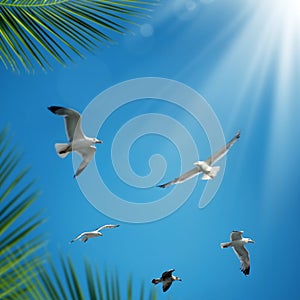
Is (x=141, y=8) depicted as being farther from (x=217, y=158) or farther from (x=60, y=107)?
(x=217, y=158)

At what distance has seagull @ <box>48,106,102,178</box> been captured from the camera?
782 cm

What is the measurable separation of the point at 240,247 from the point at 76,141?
7.28 metres

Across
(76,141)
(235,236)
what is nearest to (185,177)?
(76,141)

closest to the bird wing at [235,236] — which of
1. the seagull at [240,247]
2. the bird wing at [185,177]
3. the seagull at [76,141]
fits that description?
the seagull at [240,247]

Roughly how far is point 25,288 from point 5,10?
161cm

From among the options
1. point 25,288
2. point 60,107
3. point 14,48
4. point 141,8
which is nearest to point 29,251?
point 25,288

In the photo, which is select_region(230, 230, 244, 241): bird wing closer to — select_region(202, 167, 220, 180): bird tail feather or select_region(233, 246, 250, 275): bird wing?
select_region(233, 246, 250, 275): bird wing

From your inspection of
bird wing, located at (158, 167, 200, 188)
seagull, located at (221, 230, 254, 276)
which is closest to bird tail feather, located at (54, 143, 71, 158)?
bird wing, located at (158, 167, 200, 188)

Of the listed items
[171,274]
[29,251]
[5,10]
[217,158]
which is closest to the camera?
[29,251]

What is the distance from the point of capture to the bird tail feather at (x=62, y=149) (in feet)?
28.8

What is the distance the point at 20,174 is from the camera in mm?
1106

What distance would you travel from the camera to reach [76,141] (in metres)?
9.51

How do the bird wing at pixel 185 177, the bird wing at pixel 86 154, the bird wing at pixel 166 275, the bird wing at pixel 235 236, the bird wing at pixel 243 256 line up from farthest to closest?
the bird wing at pixel 235 236, the bird wing at pixel 243 256, the bird wing at pixel 166 275, the bird wing at pixel 185 177, the bird wing at pixel 86 154

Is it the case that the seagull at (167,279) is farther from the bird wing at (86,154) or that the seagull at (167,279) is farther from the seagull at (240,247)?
the bird wing at (86,154)
